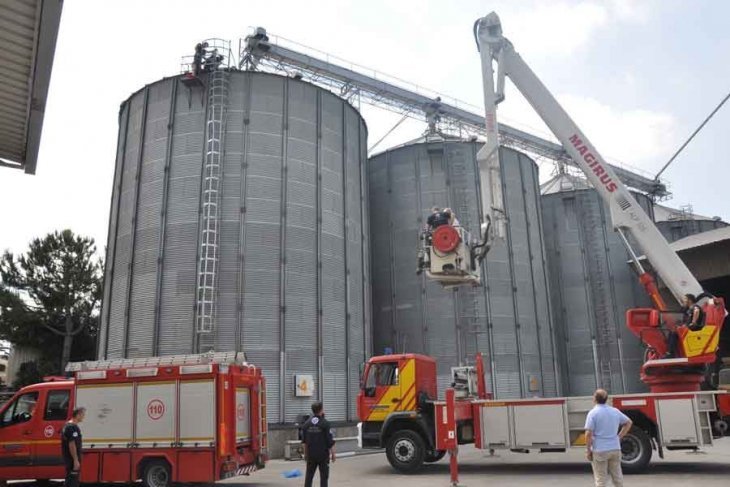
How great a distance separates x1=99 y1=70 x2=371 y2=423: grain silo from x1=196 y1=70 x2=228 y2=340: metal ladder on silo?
6 centimetres

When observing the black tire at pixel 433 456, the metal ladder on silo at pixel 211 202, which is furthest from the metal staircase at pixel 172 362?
the metal ladder on silo at pixel 211 202

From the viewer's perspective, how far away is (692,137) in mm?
21141

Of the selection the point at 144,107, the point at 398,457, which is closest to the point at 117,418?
the point at 398,457

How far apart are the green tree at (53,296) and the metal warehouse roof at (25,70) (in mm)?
40528

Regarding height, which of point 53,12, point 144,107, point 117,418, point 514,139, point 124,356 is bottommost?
point 117,418

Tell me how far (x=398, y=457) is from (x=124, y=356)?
14001 millimetres

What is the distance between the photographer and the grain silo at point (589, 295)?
40219 millimetres

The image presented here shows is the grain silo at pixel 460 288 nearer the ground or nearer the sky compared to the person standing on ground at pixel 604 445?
nearer the sky

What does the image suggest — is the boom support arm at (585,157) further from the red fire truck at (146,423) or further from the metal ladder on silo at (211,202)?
the metal ladder on silo at (211,202)

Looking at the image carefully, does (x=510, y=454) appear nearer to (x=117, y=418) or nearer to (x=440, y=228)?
(x=440, y=228)

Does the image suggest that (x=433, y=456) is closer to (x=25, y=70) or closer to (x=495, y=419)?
(x=495, y=419)

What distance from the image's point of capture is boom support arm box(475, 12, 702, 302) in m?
18.9

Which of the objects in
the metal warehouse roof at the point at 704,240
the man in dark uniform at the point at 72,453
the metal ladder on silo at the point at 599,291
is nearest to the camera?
the man in dark uniform at the point at 72,453

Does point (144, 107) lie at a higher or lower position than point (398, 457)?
higher
